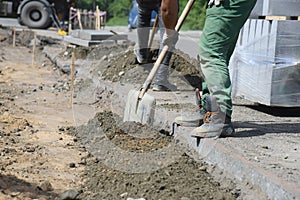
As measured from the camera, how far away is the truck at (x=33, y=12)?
21.3 m

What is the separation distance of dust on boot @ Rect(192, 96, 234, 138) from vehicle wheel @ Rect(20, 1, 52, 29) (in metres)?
17.9

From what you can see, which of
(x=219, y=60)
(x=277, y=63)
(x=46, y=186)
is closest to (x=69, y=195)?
(x=46, y=186)

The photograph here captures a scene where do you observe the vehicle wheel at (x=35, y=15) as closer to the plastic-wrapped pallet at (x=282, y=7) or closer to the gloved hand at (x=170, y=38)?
the gloved hand at (x=170, y=38)

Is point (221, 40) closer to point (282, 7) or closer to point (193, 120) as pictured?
point (193, 120)

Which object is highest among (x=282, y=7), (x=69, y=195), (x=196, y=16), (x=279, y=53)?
(x=282, y=7)

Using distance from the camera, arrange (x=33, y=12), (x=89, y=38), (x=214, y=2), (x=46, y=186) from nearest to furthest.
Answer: (x=46, y=186) < (x=214, y=2) < (x=89, y=38) < (x=33, y=12)

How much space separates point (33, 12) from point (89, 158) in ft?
58.0

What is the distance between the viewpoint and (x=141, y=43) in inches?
315

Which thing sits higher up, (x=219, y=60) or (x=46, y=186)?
(x=219, y=60)

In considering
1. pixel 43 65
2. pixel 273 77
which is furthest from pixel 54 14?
pixel 273 77

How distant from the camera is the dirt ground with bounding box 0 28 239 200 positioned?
383cm

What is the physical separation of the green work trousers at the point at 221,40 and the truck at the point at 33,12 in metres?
17.6

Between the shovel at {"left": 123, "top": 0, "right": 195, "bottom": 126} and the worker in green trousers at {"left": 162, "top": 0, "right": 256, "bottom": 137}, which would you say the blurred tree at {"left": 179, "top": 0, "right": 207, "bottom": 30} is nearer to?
the shovel at {"left": 123, "top": 0, "right": 195, "bottom": 126}

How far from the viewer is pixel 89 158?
483 cm
